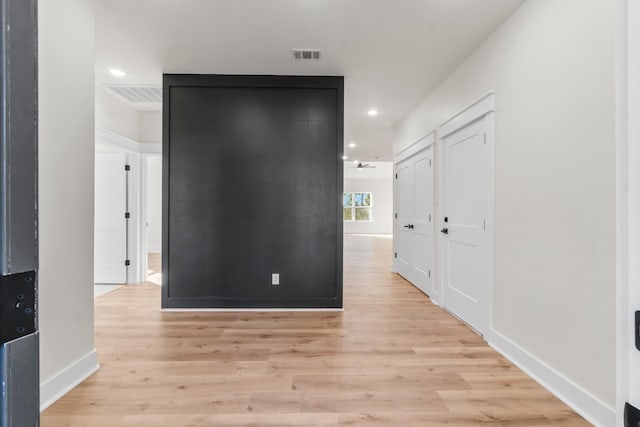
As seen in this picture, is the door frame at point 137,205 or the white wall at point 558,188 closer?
the white wall at point 558,188

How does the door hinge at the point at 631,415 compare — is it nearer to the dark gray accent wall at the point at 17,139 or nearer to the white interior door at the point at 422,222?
the dark gray accent wall at the point at 17,139

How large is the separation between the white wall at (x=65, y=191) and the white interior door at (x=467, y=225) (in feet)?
10.4

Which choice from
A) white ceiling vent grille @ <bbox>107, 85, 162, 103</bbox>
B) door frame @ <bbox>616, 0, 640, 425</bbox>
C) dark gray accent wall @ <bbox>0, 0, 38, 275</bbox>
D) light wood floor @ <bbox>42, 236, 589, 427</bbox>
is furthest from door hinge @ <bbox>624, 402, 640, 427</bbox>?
white ceiling vent grille @ <bbox>107, 85, 162, 103</bbox>

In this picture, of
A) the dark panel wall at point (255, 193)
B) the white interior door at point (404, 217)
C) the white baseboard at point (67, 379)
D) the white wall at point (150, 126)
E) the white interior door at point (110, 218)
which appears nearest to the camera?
the white baseboard at point (67, 379)

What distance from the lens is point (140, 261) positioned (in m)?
4.84

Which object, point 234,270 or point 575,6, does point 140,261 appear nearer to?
point 234,270

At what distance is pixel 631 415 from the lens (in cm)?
50

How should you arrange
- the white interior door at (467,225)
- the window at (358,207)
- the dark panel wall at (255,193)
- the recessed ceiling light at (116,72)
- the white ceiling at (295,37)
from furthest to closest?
the window at (358,207), the dark panel wall at (255,193), the recessed ceiling light at (116,72), the white interior door at (467,225), the white ceiling at (295,37)

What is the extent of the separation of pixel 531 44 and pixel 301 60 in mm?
2008

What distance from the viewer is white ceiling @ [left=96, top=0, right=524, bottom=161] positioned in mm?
2383

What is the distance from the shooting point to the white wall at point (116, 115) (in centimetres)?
396

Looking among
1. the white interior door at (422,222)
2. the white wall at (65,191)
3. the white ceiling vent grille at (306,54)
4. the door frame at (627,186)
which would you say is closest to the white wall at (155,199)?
the white ceiling vent grille at (306,54)

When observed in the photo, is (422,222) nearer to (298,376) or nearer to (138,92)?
(298,376)

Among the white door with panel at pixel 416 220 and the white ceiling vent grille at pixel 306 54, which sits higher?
the white ceiling vent grille at pixel 306 54
